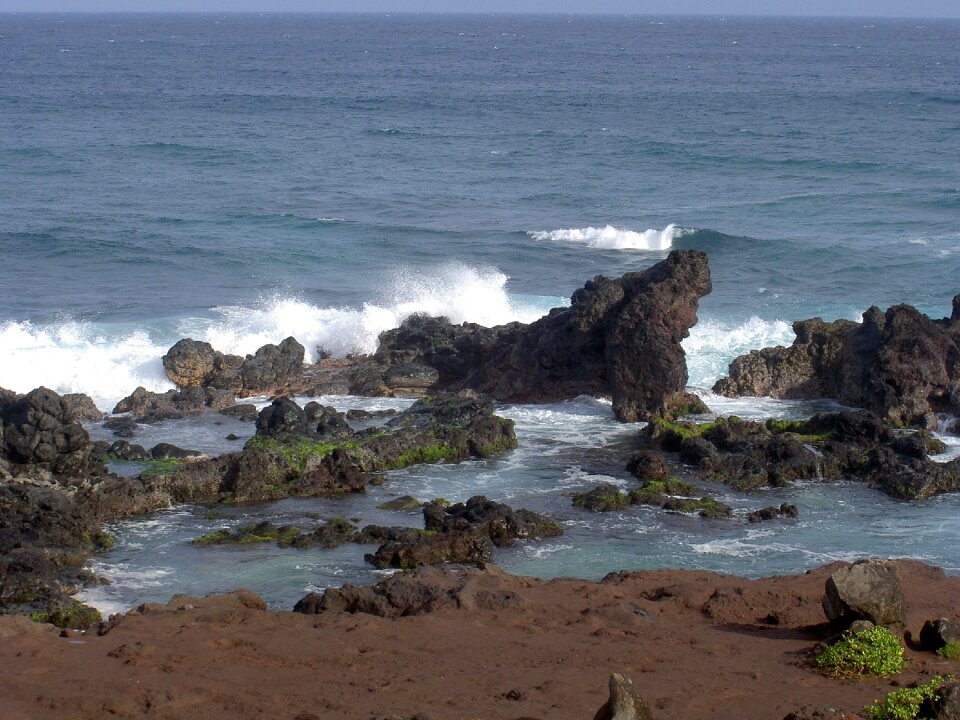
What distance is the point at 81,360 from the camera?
3072 centimetres

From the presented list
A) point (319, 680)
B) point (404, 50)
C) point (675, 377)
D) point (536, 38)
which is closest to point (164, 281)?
point (675, 377)

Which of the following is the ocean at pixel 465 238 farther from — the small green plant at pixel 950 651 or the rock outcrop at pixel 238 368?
the small green plant at pixel 950 651

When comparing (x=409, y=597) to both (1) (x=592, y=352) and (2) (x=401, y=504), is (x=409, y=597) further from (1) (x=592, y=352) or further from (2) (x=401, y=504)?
(1) (x=592, y=352)

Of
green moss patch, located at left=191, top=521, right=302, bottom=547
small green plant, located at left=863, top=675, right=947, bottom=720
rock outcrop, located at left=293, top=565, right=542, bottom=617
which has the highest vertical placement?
small green plant, located at left=863, top=675, right=947, bottom=720

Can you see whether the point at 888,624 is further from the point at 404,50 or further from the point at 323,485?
the point at 404,50

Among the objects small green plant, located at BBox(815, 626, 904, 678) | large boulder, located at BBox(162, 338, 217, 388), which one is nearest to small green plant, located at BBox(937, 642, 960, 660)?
small green plant, located at BBox(815, 626, 904, 678)

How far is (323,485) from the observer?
20.8 m

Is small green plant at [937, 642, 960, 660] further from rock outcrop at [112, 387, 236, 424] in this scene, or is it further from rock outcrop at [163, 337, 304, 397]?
rock outcrop at [163, 337, 304, 397]

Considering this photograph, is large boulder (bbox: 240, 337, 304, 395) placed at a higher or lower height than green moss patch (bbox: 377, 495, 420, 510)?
higher

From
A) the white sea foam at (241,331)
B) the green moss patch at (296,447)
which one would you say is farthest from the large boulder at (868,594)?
the white sea foam at (241,331)

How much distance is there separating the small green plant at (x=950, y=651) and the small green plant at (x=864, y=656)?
0.53m

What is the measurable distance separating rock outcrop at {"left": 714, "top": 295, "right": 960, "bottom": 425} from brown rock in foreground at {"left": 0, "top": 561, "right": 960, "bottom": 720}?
9815mm

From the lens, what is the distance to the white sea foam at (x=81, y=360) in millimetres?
29453

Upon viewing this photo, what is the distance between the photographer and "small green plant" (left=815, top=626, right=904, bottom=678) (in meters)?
12.1
